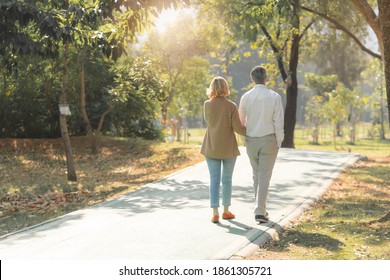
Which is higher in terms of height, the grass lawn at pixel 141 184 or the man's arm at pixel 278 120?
the man's arm at pixel 278 120

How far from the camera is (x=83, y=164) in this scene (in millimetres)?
20125

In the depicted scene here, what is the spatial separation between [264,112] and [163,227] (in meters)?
2.18

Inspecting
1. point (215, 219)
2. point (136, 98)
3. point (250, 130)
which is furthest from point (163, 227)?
point (136, 98)

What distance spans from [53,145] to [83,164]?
331 centimetres

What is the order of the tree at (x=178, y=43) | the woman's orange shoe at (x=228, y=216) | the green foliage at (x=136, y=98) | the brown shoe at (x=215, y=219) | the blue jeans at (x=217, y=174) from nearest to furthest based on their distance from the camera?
1. the blue jeans at (x=217, y=174)
2. the brown shoe at (x=215, y=219)
3. the woman's orange shoe at (x=228, y=216)
4. the green foliage at (x=136, y=98)
5. the tree at (x=178, y=43)

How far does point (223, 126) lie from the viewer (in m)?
8.58

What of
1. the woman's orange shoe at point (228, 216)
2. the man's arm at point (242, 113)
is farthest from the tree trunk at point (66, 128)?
the man's arm at point (242, 113)

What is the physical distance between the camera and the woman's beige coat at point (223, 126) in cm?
855

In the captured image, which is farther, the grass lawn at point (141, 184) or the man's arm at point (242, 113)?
the man's arm at point (242, 113)

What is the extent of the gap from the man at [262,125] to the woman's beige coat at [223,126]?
0.15m

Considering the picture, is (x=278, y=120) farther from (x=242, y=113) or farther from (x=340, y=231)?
(x=340, y=231)

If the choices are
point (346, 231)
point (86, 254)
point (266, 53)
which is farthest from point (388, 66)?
point (266, 53)

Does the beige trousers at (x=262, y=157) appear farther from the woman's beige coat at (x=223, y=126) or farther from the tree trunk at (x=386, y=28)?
the tree trunk at (x=386, y=28)

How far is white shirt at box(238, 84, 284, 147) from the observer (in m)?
8.38
